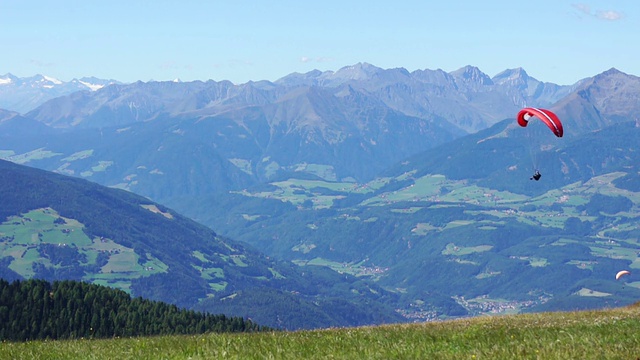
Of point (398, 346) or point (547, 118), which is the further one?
point (547, 118)

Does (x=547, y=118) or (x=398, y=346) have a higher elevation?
(x=547, y=118)

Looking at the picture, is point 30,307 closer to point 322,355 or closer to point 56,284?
point 56,284

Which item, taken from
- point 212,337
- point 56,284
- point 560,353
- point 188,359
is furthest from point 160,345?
point 56,284

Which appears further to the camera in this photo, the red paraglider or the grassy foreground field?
the red paraglider

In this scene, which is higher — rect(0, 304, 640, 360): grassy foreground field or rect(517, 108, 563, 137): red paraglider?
rect(517, 108, 563, 137): red paraglider

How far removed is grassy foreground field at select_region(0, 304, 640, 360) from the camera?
23.2m

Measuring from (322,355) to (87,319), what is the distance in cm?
12798

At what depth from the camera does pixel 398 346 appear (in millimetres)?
25562

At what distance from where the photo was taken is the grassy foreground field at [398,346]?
76.2 feet

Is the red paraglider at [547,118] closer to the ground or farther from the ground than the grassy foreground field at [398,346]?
farther from the ground

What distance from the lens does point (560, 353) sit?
22078 mm

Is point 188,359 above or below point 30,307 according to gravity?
above

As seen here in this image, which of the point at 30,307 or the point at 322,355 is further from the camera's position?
the point at 30,307

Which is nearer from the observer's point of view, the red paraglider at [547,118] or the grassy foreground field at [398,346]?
the grassy foreground field at [398,346]
